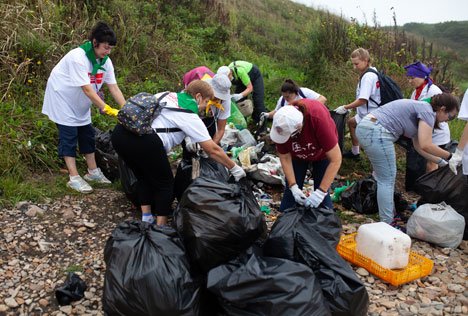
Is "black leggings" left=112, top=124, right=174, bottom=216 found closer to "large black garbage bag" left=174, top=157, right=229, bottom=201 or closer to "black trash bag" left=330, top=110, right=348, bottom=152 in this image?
"large black garbage bag" left=174, top=157, right=229, bottom=201

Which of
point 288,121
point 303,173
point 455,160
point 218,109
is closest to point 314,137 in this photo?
point 288,121

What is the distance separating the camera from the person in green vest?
5.82m

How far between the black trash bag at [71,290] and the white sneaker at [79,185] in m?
1.32

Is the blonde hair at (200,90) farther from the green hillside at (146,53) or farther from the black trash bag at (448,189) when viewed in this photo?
the black trash bag at (448,189)

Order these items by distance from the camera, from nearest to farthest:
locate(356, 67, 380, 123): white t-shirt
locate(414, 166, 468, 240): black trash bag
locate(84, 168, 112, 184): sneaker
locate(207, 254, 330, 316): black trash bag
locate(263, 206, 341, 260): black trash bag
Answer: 1. locate(207, 254, 330, 316): black trash bag
2. locate(263, 206, 341, 260): black trash bag
3. locate(414, 166, 468, 240): black trash bag
4. locate(84, 168, 112, 184): sneaker
5. locate(356, 67, 380, 123): white t-shirt

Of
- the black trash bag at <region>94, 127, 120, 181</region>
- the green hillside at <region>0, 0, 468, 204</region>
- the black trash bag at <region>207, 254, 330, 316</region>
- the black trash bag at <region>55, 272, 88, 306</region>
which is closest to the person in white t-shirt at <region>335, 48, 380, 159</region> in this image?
the green hillside at <region>0, 0, 468, 204</region>

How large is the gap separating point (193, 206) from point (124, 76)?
418 cm

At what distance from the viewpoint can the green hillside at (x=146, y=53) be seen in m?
4.63

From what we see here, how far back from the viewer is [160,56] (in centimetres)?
706

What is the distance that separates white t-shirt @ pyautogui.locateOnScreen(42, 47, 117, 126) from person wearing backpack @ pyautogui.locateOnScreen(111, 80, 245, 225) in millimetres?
870

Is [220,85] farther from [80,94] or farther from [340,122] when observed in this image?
[340,122]

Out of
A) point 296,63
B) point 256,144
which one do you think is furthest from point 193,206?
point 296,63

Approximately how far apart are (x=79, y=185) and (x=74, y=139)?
0.42m

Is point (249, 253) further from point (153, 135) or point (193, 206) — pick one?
point (153, 135)
